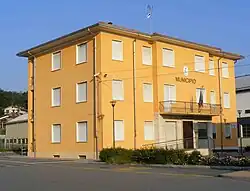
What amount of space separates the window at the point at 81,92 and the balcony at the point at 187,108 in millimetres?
6996

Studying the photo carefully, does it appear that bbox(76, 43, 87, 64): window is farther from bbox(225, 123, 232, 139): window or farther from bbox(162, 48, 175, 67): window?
bbox(225, 123, 232, 139): window

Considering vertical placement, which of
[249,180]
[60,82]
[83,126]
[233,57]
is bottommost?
[249,180]

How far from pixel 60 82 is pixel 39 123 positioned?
5138 millimetres

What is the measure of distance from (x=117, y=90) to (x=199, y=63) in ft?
36.9

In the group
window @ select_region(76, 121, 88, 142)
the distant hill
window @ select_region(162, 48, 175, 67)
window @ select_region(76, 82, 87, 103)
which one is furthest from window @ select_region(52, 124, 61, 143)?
the distant hill

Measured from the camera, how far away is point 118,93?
3841 centimetres

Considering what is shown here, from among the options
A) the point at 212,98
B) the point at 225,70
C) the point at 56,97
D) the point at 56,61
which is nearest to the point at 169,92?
the point at 212,98

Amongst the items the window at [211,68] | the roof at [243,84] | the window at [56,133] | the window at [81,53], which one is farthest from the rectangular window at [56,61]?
the roof at [243,84]

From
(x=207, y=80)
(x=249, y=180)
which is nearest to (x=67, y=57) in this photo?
(x=207, y=80)

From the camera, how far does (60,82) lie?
136 feet

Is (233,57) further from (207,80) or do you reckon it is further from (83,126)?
(83,126)

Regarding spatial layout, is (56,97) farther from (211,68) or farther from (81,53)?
(211,68)

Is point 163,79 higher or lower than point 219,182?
higher

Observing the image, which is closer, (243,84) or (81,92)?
(81,92)
